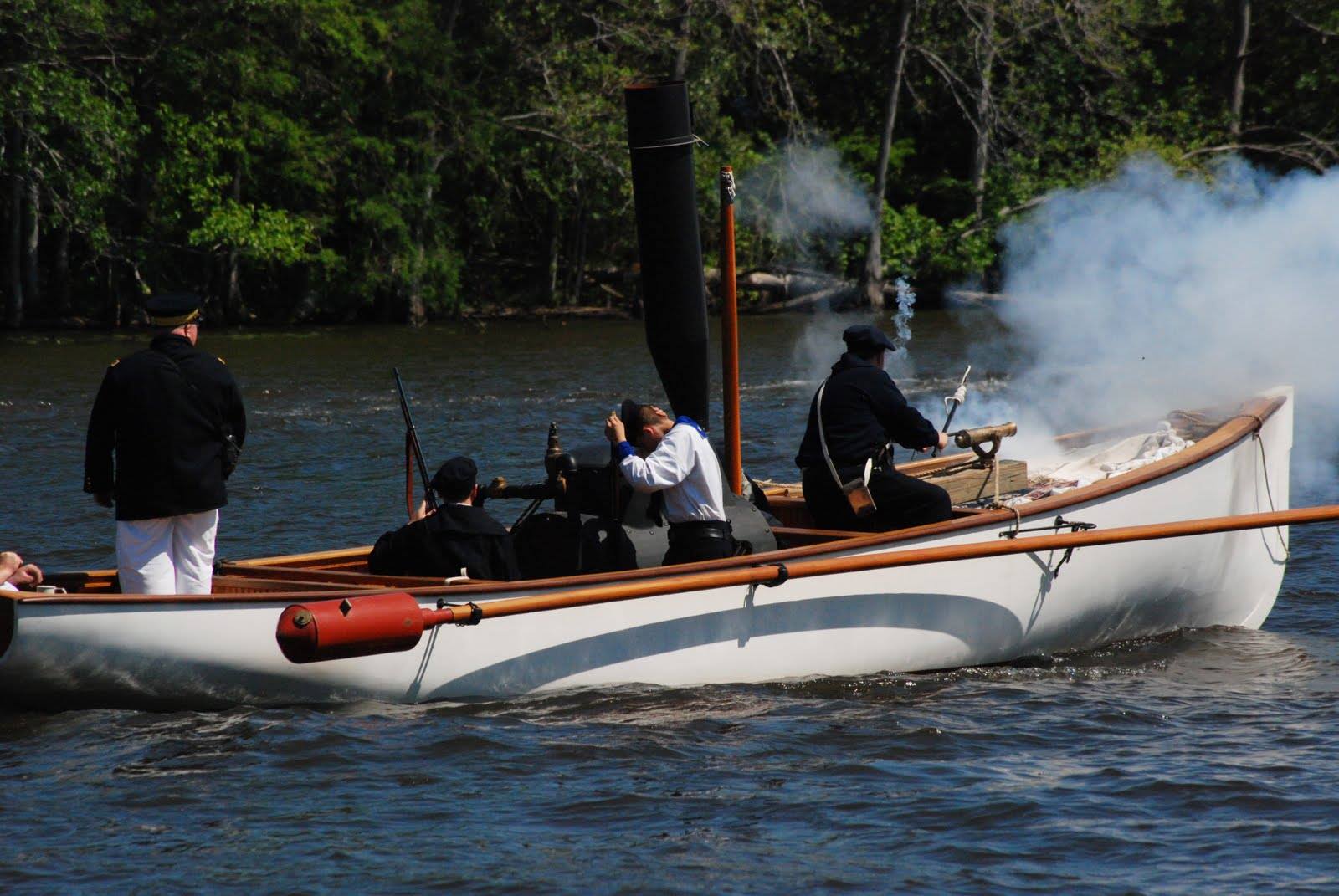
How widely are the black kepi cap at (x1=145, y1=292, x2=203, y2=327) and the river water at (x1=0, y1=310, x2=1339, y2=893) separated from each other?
1.66m

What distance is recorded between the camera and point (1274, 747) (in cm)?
706

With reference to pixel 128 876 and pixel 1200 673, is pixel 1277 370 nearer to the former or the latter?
pixel 1200 673

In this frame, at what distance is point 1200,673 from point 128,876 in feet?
16.9

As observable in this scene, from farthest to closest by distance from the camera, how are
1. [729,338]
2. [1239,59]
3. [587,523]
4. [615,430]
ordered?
[1239,59]
[729,338]
[587,523]
[615,430]

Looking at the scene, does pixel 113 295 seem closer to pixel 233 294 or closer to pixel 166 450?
pixel 233 294

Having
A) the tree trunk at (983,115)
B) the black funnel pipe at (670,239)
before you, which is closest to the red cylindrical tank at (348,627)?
the black funnel pipe at (670,239)

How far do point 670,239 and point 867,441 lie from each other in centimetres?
138

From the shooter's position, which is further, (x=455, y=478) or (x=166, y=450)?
(x=455, y=478)

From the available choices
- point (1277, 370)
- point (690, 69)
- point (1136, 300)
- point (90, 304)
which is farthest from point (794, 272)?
point (1277, 370)

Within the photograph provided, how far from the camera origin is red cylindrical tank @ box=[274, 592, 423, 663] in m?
6.62

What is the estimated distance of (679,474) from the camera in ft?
24.6

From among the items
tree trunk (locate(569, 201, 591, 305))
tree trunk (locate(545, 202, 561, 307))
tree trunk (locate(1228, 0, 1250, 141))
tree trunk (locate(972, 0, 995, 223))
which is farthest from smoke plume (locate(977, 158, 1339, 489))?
tree trunk (locate(1228, 0, 1250, 141))

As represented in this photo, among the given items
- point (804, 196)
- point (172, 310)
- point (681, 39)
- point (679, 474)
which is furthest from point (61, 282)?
point (679, 474)

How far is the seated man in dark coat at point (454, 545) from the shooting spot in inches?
293
